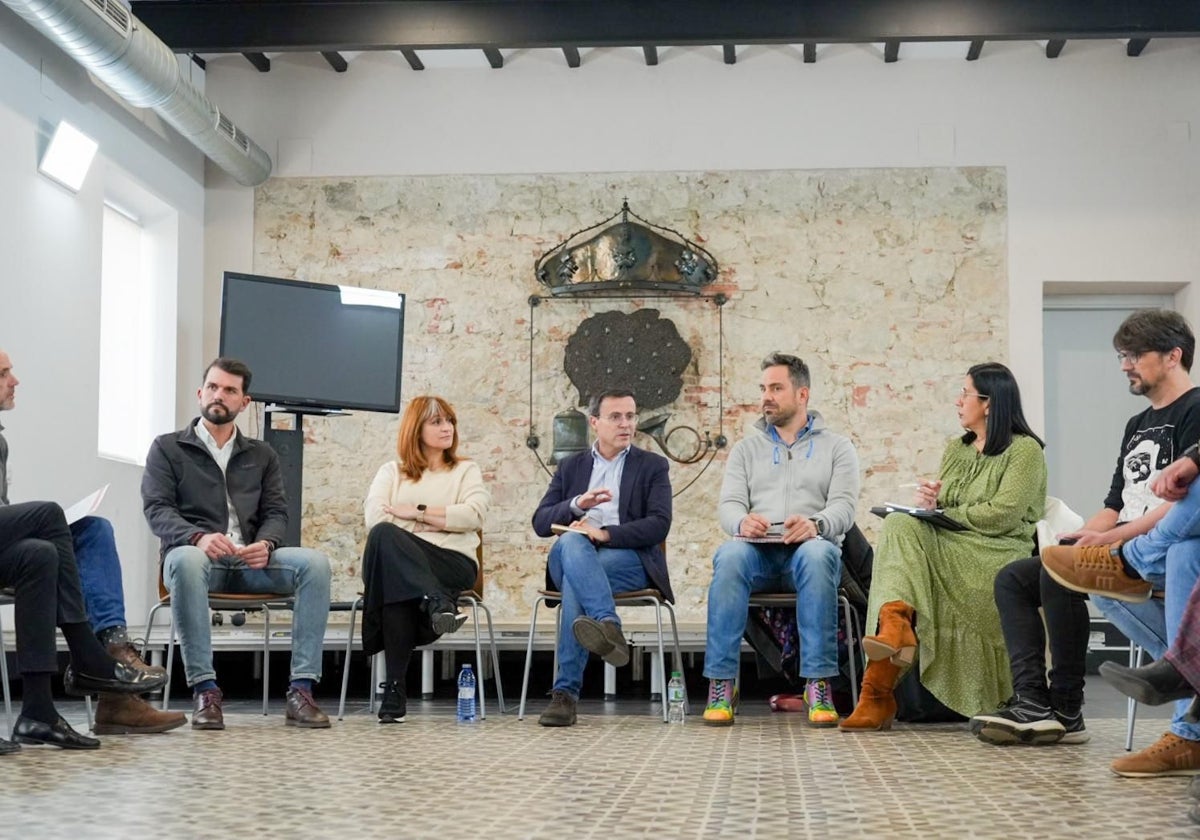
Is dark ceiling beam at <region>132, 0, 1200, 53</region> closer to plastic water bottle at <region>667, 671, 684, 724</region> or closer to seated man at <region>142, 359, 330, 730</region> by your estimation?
seated man at <region>142, 359, 330, 730</region>

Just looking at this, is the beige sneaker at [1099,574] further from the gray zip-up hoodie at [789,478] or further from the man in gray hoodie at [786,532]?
the gray zip-up hoodie at [789,478]

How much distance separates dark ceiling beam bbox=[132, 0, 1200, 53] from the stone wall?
949mm

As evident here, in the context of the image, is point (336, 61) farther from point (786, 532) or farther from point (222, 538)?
A: point (786, 532)

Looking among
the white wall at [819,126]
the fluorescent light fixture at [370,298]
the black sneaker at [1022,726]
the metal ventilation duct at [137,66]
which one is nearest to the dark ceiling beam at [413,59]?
the white wall at [819,126]

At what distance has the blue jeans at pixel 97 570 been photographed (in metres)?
4.01

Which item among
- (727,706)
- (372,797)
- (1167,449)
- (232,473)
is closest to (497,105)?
(232,473)

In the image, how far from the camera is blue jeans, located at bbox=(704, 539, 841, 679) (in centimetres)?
444

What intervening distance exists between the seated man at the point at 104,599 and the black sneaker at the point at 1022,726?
7.48 feet

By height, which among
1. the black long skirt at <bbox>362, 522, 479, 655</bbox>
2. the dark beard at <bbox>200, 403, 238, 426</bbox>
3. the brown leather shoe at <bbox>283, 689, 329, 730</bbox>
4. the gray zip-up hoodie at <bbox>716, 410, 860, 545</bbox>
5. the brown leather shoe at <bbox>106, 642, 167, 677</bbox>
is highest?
the dark beard at <bbox>200, 403, 238, 426</bbox>

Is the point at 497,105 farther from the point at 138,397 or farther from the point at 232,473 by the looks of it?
the point at 232,473

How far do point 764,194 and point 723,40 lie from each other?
103cm

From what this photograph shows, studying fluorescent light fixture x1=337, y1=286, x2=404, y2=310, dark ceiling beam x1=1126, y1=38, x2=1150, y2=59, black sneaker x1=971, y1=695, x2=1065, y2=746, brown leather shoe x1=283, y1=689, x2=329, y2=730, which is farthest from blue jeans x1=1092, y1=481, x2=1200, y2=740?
dark ceiling beam x1=1126, y1=38, x2=1150, y2=59

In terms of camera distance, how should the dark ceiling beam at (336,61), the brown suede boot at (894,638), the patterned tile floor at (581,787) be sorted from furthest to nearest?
1. the dark ceiling beam at (336,61)
2. the brown suede boot at (894,638)
3. the patterned tile floor at (581,787)

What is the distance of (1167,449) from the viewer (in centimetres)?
359
